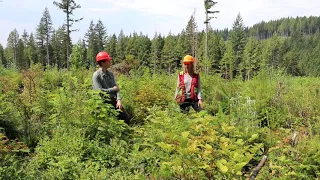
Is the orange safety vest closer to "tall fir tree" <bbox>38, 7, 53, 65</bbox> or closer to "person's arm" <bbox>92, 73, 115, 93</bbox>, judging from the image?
"person's arm" <bbox>92, 73, 115, 93</bbox>

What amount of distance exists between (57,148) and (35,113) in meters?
1.58

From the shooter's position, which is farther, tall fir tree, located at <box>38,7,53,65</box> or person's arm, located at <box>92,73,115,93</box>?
tall fir tree, located at <box>38,7,53,65</box>

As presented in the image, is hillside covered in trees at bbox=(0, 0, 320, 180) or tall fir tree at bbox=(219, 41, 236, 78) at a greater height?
tall fir tree at bbox=(219, 41, 236, 78)

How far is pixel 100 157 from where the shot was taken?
4.57 meters

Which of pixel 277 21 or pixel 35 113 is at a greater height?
pixel 277 21

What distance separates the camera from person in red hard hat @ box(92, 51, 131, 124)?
18.8ft

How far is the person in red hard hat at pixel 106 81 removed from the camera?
5734mm

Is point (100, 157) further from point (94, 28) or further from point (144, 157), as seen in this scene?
point (94, 28)

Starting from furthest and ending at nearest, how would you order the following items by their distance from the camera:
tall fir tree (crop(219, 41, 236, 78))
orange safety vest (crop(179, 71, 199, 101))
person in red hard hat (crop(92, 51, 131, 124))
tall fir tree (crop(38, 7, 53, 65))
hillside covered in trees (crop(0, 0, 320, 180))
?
tall fir tree (crop(38, 7, 53, 65))
tall fir tree (crop(219, 41, 236, 78))
orange safety vest (crop(179, 71, 199, 101))
person in red hard hat (crop(92, 51, 131, 124))
hillside covered in trees (crop(0, 0, 320, 180))

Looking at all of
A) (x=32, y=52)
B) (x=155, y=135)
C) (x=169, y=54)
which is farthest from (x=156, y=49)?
(x=155, y=135)

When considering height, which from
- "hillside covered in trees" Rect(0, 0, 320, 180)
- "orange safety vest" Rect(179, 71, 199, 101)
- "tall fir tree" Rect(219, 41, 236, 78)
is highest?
"tall fir tree" Rect(219, 41, 236, 78)

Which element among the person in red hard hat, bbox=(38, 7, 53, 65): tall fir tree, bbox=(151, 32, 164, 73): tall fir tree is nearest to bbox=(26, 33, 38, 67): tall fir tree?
bbox=(38, 7, 53, 65): tall fir tree

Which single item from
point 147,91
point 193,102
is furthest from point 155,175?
point 147,91

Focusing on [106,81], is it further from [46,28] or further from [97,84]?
[46,28]
